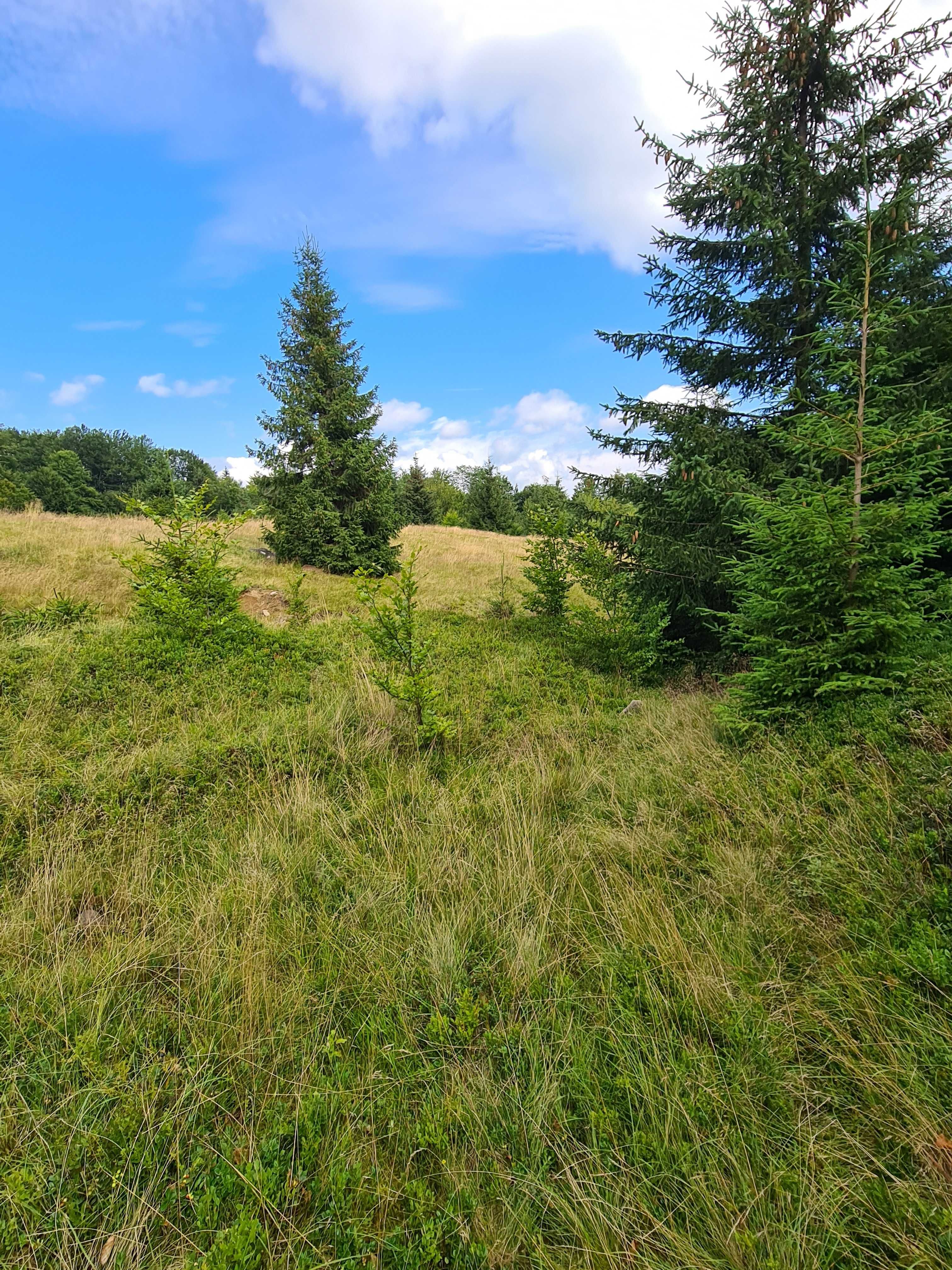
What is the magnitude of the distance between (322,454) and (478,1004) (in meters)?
12.7

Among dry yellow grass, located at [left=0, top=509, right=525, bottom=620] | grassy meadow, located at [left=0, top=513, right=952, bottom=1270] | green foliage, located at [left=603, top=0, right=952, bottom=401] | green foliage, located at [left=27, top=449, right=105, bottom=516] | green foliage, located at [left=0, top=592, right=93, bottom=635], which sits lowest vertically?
grassy meadow, located at [left=0, top=513, right=952, bottom=1270]

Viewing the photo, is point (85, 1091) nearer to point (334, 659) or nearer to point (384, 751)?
point (384, 751)

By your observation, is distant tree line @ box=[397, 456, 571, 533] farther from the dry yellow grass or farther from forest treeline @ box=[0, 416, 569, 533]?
the dry yellow grass

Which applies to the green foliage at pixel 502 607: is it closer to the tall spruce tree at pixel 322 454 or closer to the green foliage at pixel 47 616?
the tall spruce tree at pixel 322 454

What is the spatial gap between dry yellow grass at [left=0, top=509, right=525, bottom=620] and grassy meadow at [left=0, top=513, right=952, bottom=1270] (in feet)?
11.5

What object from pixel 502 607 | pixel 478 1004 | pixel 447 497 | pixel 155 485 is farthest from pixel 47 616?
pixel 447 497

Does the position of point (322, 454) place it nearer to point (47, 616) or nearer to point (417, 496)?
point (47, 616)

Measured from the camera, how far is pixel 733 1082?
5.58 feet

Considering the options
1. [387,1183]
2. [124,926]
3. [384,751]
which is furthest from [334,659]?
[387,1183]

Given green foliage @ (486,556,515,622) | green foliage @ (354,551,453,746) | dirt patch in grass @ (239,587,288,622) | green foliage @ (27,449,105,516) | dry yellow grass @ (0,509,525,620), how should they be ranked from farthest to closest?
green foliage @ (27,449,105,516), green foliage @ (486,556,515,622), dirt patch in grass @ (239,587,288,622), dry yellow grass @ (0,509,525,620), green foliage @ (354,551,453,746)

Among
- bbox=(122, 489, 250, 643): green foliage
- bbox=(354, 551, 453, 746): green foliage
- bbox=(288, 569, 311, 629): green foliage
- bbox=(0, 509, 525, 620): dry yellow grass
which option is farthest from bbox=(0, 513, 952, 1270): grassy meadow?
bbox=(288, 569, 311, 629): green foliage

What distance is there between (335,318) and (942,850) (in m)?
15.8

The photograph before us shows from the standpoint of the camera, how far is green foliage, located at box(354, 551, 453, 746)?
4.49 m

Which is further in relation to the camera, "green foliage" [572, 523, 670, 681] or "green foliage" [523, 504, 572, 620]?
"green foliage" [523, 504, 572, 620]
